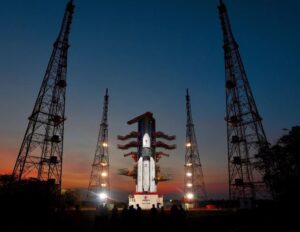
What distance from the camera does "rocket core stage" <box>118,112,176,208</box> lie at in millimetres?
61281

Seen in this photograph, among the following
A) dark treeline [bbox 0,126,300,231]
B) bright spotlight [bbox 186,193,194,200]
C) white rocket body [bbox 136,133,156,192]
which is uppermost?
white rocket body [bbox 136,133,156,192]

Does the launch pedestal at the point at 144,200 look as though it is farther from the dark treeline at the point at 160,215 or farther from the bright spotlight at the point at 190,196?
the dark treeline at the point at 160,215

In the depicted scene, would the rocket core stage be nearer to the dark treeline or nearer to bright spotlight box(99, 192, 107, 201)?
bright spotlight box(99, 192, 107, 201)

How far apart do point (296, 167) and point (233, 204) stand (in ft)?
77.8

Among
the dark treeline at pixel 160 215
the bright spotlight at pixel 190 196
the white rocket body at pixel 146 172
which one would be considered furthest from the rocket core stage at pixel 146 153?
the dark treeline at pixel 160 215

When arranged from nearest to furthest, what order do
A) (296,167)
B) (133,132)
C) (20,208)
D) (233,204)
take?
(20,208) → (296,167) → (233,204) → (133,132)

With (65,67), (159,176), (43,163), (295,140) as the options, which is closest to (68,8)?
(65,67)

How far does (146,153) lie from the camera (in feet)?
211

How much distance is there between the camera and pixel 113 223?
19.2m

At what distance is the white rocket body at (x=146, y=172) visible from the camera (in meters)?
60.8

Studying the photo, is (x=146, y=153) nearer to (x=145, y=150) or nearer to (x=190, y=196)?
(x=145, y=150)

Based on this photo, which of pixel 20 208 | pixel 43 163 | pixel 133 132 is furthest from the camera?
pixel 133 132

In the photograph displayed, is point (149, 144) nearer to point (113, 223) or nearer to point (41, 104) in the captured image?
point (41, 104)

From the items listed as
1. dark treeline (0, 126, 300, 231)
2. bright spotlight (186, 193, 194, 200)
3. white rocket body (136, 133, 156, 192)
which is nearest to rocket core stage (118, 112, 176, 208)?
white rocket body (136, 133, 156, 192)
